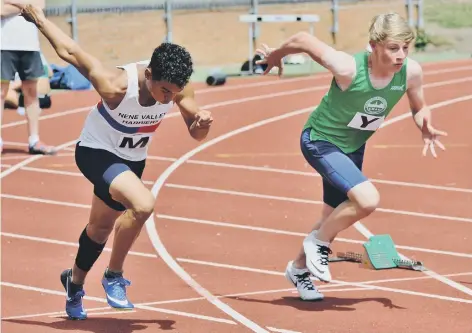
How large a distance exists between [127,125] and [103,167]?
288mm

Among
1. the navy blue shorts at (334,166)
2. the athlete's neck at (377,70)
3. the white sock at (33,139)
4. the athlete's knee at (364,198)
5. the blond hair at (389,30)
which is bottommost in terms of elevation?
the white sock at (33,139)

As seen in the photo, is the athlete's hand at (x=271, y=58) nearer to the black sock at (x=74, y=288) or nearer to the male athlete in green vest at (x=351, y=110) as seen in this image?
the male athlete in green vest at (x=351, y=110)

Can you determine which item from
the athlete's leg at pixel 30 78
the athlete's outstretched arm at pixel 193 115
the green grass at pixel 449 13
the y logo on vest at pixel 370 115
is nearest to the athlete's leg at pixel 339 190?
the y logo on vest at pixel 370 115

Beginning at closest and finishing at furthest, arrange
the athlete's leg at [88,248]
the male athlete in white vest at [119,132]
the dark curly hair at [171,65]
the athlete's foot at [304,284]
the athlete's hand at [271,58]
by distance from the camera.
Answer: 1. the dark curly hair at [171,65]
2. the male athlete in white vest at [119,132]
3. the athlete's leg at [88,248]
4. the athlete's hand at [271,58]
5. the athlete's foot at [304,284]

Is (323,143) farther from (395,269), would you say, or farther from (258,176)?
(258,176)

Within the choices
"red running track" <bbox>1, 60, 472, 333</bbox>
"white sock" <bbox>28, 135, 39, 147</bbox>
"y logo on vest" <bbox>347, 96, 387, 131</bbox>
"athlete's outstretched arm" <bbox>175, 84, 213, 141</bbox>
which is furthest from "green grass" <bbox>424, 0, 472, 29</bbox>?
Result: "athlete's outstretched arm" <bbox>175, 84, 213, 141</bbox>

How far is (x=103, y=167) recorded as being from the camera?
7.25 metres

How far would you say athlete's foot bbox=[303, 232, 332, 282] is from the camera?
779cm

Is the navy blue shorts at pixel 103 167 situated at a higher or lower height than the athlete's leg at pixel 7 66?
higher

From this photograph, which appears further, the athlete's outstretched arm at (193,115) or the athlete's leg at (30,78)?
the athlete's leg at (30,78)

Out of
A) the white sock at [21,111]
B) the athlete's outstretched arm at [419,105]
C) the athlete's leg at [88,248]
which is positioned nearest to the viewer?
the athlete's leg at [88,248]

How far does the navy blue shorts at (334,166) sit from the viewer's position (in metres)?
7.73

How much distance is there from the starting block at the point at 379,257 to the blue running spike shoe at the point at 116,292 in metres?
2.18

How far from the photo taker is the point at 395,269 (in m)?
8.96
